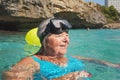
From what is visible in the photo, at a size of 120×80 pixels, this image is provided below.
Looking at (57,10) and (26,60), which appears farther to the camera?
(57,10)

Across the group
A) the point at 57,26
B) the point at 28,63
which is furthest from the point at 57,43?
the point at 28,63

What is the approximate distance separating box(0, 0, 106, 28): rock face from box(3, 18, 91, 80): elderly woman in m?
20.6

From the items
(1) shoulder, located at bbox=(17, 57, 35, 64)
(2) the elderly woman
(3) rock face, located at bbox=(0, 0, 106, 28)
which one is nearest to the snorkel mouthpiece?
(2) the elderly woman

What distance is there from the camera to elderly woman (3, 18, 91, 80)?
2764mm

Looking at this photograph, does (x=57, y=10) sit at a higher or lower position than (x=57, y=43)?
lower

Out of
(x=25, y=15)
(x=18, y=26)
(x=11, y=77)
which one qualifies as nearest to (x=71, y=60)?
(x=11, y=77)

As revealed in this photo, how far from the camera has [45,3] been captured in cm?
2603

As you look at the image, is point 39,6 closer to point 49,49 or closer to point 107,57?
point 107,57

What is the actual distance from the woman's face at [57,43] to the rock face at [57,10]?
815 inches

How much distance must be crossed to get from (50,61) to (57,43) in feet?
0.78

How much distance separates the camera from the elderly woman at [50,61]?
2764mm

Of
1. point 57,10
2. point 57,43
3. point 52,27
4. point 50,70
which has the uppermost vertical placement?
point 52,27

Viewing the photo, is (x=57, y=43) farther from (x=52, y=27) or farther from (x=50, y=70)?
(x=50, y=70)

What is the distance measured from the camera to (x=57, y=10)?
29078mm
